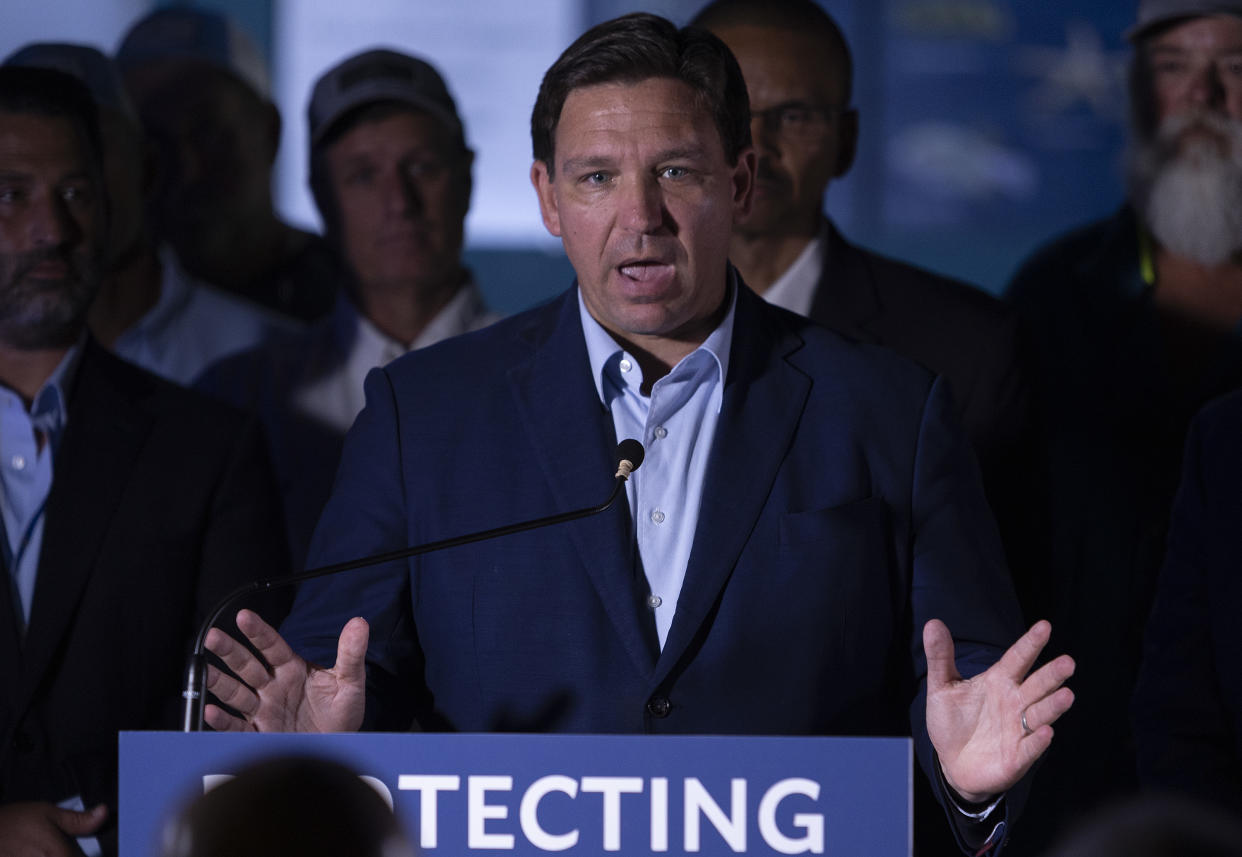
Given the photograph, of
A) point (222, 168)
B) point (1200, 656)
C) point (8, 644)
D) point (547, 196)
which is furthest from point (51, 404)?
point (1200, 656)

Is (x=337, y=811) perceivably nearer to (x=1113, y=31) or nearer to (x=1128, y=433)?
(x=1128, y=433)

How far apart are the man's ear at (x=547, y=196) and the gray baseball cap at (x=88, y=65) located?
4.76ft

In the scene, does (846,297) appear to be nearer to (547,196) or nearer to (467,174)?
(467,174)

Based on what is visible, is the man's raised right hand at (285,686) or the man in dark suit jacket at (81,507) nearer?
the man's raised right hand at (285,686)

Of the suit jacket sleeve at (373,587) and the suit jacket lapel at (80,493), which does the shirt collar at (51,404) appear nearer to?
the suit jacket lapel at (80,493)

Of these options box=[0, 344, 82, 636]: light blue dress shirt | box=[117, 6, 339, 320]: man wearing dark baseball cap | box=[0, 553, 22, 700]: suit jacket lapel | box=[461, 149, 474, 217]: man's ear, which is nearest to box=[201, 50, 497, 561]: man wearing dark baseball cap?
box=[461, 149, 474, 217]: man's ear

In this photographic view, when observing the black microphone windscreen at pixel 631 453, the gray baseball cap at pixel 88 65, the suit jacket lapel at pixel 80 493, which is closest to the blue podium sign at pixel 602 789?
the black microphone windscreen at pixel 631 453

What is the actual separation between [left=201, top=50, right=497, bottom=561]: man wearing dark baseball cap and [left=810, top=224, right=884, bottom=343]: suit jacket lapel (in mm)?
750

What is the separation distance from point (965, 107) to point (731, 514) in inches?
79.5

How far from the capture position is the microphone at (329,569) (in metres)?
1.59

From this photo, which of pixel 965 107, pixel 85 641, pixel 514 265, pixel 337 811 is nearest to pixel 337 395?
pixel 514 265

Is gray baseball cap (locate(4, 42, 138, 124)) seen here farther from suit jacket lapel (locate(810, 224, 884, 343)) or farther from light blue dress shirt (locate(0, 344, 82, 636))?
suit jacket lapel (locate(810, 224, 884, 343))

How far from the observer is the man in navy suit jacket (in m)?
1.92

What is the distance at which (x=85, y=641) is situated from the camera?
95.0 inches
